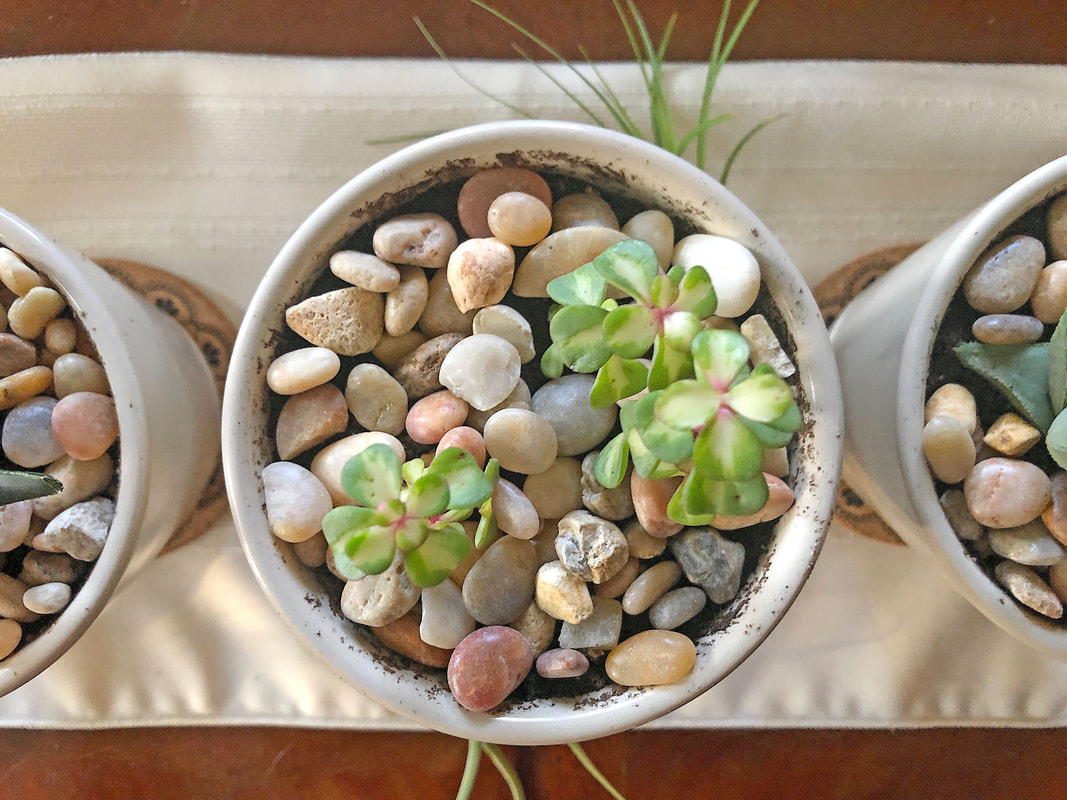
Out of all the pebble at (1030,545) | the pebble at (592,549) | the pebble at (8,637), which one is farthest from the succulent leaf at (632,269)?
the pebble at (8,637)

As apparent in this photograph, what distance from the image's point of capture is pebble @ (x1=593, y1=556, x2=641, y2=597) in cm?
33

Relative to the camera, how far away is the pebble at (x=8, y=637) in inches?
13.3

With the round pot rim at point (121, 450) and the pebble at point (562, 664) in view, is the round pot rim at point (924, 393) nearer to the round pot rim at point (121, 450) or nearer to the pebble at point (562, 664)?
the pebble at point (562, 664)

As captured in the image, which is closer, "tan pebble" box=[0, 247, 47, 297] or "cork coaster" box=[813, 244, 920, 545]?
"tan pebble" box=[0, 247, 47, 297]

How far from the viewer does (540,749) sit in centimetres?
47

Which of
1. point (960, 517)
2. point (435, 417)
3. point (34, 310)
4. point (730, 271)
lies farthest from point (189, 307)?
point (960, 517)

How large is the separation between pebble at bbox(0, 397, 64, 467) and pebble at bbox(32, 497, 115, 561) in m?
0.03

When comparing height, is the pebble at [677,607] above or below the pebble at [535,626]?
above

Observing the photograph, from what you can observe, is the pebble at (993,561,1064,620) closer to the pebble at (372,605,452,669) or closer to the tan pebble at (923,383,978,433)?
the tan pebble at (923,383,978,433)

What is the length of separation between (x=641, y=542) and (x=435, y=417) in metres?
0.11

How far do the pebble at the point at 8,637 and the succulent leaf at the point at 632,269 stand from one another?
1.03 feet

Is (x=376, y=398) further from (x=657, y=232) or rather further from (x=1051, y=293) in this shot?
(x=1051, y=293)

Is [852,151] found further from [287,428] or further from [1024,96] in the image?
[287,428]

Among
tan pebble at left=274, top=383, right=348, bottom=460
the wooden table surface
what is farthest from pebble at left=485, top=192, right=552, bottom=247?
the wooden table surface
